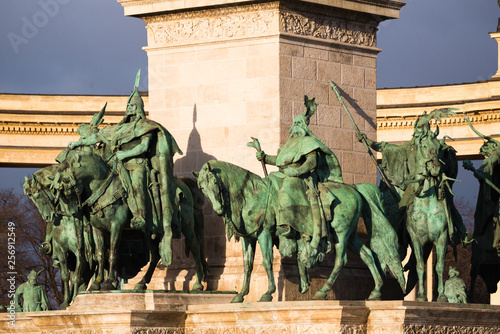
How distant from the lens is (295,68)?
94.8 feet

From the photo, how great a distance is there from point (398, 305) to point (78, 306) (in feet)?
19.4

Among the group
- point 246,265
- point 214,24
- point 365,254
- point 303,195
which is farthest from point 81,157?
point 365,254

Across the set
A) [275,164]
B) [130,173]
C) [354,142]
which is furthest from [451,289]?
[130,173]

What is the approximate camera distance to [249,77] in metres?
28.9

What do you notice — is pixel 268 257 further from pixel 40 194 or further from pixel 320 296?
pixel 40 194

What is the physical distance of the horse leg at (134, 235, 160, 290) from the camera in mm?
26812

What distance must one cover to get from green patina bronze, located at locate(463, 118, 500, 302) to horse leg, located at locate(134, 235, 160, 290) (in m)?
6.43

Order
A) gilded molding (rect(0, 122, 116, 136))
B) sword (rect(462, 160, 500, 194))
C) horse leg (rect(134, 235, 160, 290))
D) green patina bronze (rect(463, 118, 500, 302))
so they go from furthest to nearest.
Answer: gilded molding (rect(0, 122, 116, 136)), green patina bronze (rect(463, 118, 500, 302)), sword (rect(462, 160, 500, 194)), horse leg (rect(134, 235, 160, 290))

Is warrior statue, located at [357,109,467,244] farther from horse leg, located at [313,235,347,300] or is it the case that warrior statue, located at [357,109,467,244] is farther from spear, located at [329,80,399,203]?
horse leg, located at [313,235,347,300]

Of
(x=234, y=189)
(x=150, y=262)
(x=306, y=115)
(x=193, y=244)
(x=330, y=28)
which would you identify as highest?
(x=330, y=28)

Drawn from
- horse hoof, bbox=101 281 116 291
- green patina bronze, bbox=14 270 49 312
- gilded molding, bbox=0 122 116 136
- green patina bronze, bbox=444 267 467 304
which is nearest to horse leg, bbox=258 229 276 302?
horse hoof, bbox=101 281 116 291

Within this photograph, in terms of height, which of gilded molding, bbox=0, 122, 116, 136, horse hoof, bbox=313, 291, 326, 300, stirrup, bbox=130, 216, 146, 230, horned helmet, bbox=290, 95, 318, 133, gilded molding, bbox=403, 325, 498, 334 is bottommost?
gilded molding, bbox=403, 325, 498, 334

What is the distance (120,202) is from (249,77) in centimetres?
434

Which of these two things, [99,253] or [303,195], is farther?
[99,253]
